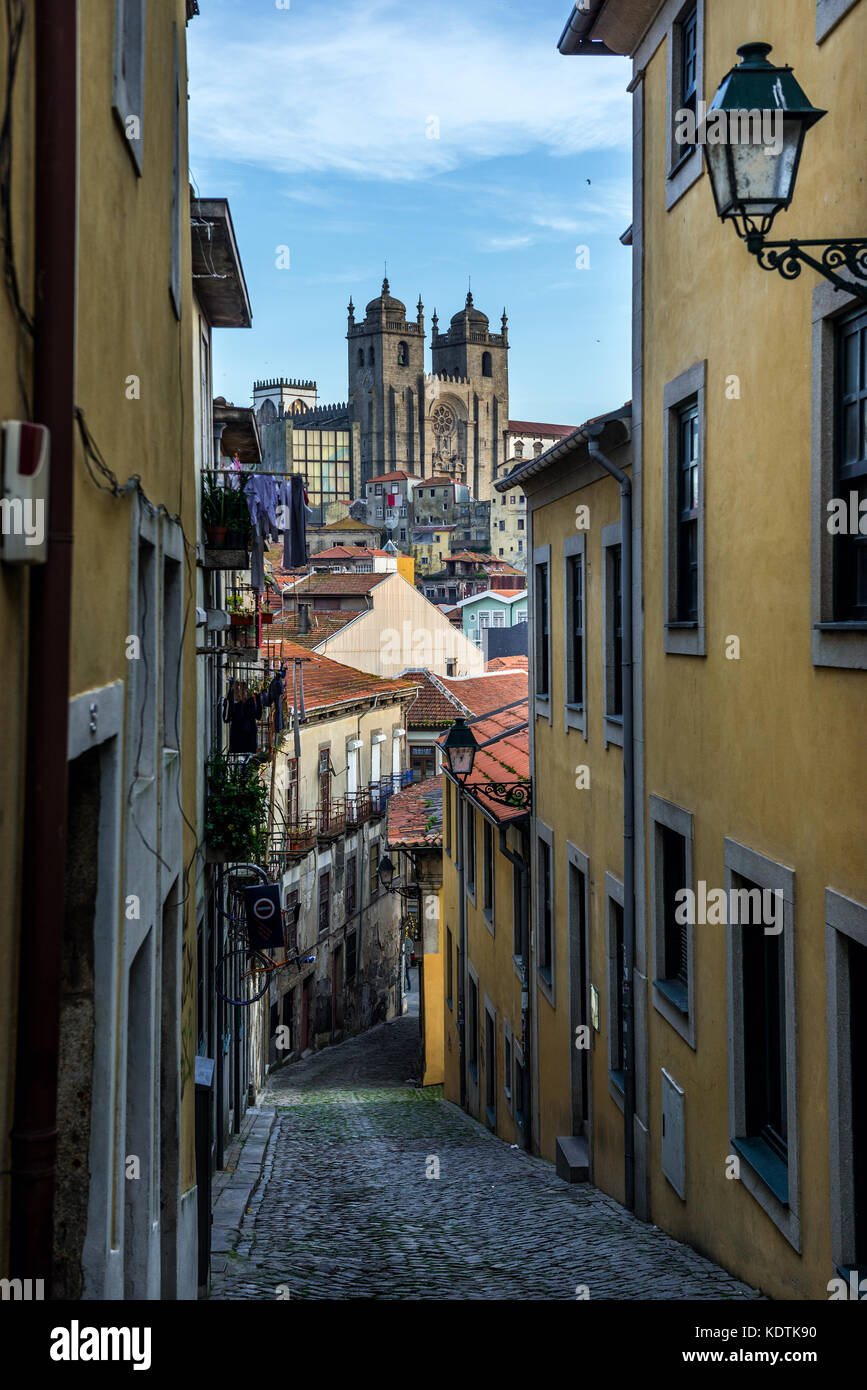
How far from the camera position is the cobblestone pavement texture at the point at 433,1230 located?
8438 millimetres

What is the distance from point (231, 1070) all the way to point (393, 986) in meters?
28.4

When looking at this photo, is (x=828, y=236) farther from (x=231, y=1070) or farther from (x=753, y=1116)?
(x=231, y=1070)

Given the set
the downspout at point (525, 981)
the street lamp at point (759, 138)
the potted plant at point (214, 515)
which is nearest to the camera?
the street lamp at point (759, 138)

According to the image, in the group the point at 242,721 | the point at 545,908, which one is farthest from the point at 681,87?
the point at 242,721

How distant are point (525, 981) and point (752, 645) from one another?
995 cm

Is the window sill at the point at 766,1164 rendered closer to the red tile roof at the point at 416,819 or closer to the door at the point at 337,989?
the red tile roof at the point at 416,819

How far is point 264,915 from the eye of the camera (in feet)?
54.1

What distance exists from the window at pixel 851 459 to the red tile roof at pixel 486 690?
34157mm

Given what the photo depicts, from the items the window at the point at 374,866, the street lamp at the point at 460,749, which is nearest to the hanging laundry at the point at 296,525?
the street lamp at the point at 460,749

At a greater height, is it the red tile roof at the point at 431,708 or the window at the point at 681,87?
the window at the point at 681,87

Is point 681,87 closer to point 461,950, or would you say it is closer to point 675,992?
point 675,992

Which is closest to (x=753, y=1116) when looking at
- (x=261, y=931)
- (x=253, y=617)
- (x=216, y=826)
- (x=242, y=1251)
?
(x=242, y=1251)

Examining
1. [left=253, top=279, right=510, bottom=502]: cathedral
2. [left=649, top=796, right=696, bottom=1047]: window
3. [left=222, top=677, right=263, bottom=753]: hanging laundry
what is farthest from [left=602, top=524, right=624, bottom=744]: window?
[left=253, top=279, right=510, bottom=502]: cathedral
